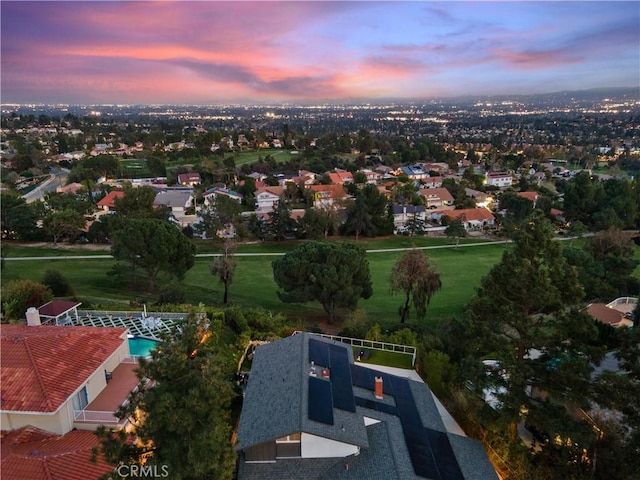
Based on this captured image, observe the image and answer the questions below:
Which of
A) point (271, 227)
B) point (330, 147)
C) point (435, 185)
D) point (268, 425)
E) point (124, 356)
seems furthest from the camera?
point (330, 147)

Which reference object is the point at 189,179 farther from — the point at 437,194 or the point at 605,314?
the point at 605,314

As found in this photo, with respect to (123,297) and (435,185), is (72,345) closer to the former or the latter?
(123,297)

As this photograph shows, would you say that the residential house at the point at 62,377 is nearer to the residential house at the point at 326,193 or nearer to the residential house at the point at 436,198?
the residential house at the point at 326,193

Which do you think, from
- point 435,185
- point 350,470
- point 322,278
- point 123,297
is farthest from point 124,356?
point 435,185

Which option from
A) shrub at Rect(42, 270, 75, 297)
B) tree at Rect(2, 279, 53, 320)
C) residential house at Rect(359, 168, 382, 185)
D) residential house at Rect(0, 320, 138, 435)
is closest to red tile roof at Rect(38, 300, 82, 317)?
tree at Rect(2, 279, 53, 320)

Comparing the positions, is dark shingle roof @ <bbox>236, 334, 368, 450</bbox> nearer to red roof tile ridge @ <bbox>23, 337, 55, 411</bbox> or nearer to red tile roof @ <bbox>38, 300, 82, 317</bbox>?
red roof tile ridge @ <bbox>23, 337, 55, 411</bbox>

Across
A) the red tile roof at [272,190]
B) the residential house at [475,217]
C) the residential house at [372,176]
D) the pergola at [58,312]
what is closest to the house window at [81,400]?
the pergola at [58,312]

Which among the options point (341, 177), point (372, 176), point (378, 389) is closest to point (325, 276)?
point (378, 389)
